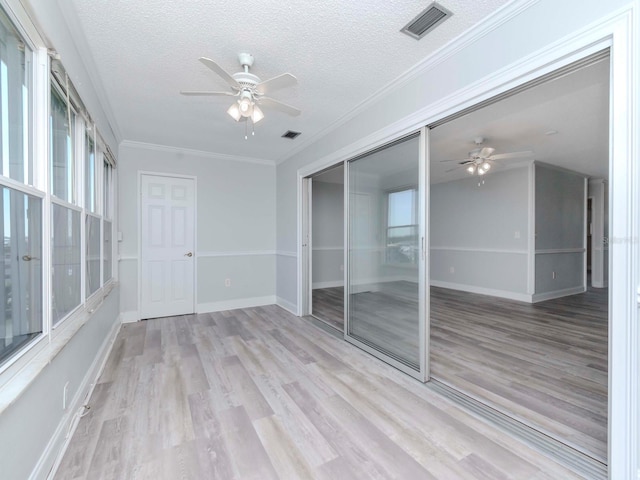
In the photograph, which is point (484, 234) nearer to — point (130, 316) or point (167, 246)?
point (167, 246)

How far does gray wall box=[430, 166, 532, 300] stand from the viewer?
554 cm

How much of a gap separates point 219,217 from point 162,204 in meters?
0.86

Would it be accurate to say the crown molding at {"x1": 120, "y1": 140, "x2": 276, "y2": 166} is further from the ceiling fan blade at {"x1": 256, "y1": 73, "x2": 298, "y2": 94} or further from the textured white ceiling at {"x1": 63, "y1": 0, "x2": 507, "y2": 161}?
the ceiling fan blade at {"x1": 256, "y1": 73, "x2": 298, "y2": 94}

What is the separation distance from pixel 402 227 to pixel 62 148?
8.73 ft

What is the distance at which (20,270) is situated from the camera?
135 cm

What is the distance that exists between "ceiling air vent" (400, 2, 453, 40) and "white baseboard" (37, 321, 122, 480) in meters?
3.24

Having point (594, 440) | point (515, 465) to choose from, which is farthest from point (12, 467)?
point (594, 440)

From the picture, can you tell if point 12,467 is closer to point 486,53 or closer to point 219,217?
point 486,53

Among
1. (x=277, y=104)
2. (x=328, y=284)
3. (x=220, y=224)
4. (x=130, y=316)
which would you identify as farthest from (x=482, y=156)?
(x=130, y=316)

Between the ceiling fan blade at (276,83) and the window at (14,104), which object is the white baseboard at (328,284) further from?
the window at (14,104)

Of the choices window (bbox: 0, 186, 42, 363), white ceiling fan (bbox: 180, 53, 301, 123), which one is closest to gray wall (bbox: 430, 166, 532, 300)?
white ceiling fan (bbox: 180, 53, 301, 123)

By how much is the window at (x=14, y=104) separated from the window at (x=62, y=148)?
1.10 ft

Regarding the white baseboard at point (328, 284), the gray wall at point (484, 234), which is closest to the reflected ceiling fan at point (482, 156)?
the gray wall at point (484, 234)

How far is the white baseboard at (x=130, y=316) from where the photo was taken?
4.18 metres
